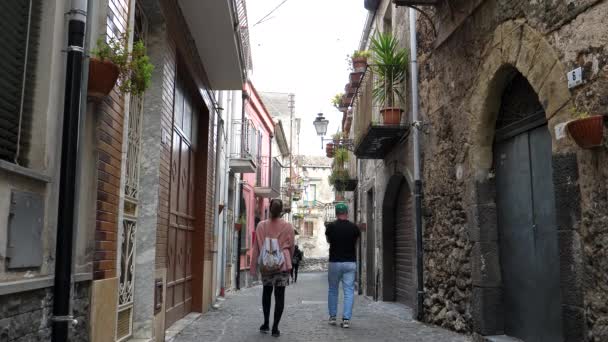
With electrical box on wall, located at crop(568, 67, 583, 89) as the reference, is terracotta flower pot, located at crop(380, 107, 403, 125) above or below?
above

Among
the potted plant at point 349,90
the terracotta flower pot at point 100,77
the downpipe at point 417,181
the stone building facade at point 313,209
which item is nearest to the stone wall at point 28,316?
the terracotta flower pot at point 100,77

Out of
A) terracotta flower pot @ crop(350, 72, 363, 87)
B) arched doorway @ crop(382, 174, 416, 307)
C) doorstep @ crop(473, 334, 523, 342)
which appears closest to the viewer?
doorstep @ crop(473, 334, 523, 342)

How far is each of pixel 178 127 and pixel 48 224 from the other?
4415 millimetres

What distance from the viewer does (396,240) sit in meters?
11.7

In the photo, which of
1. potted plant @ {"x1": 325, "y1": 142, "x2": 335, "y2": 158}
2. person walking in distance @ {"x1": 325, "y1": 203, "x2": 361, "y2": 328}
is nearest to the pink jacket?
person walking in distance @ {"x1": 325, "y1": 203, "x2": 361, "y2": 328}

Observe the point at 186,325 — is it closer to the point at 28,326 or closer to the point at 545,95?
the point at 28,326

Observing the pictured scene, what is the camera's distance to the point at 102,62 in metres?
3.39

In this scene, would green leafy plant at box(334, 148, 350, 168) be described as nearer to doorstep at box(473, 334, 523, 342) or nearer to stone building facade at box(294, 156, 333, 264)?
doorstep at box(473, 334, 523, 342)

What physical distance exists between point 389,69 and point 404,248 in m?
3.50

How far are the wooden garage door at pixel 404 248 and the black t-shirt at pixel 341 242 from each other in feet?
8.57

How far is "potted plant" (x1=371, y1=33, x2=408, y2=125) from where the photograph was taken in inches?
380

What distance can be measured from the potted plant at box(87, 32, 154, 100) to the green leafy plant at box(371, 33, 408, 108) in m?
6.27

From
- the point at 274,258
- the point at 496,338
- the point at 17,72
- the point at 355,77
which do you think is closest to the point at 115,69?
the point at 17,72

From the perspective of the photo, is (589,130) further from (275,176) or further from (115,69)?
(275,176)
